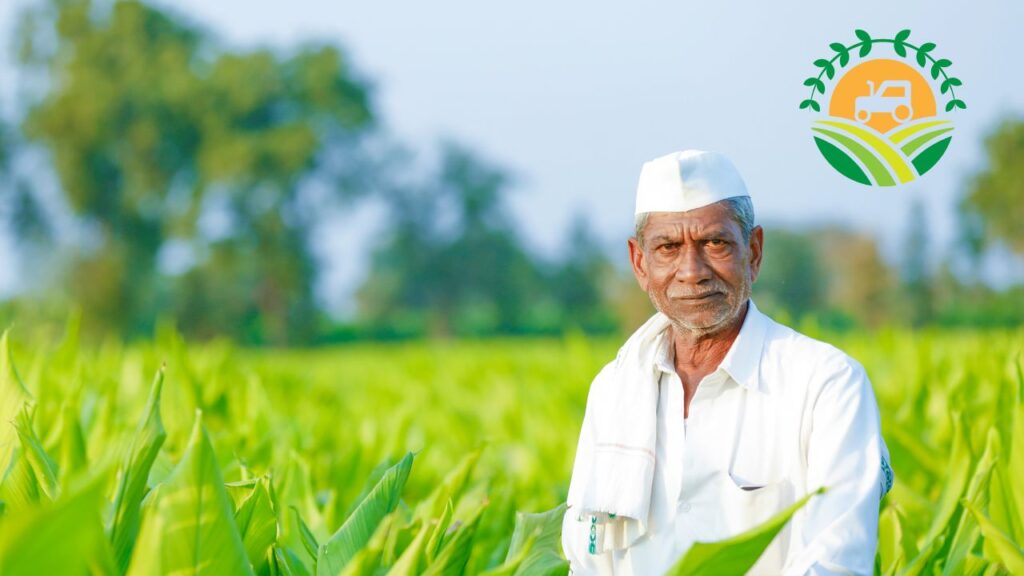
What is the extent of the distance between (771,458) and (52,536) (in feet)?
2.76

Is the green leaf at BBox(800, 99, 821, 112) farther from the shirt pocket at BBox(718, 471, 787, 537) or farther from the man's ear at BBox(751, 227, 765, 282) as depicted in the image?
the shirt pocket at BBox(718, 471, 787, 537)

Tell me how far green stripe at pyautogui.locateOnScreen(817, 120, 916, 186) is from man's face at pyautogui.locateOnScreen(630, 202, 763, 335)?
441 mm

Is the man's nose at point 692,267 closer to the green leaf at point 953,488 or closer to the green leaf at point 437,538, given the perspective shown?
the green leaf at point 437,538

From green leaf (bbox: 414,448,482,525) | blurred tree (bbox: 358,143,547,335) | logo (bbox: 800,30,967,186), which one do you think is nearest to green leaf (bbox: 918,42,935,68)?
Answer: logo (bbox: 800,30,967,186)

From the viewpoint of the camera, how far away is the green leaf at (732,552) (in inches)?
38.5

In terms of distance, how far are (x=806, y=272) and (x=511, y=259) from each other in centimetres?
4090

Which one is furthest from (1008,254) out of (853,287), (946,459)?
(946,459)

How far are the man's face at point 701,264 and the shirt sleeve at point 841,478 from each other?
0.49ft

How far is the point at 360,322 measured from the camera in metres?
50.3

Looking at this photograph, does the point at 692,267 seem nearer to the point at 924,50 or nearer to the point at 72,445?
the point at 924,50

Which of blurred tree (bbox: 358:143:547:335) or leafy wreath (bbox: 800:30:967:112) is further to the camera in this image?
blurred tree (bbox: 358:143:547:335)

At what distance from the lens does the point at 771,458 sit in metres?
1.32

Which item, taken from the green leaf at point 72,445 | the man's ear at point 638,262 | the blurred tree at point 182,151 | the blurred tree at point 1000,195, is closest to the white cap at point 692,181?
the man's ear at point 638,262

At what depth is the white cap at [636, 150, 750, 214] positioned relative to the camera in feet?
4.36
